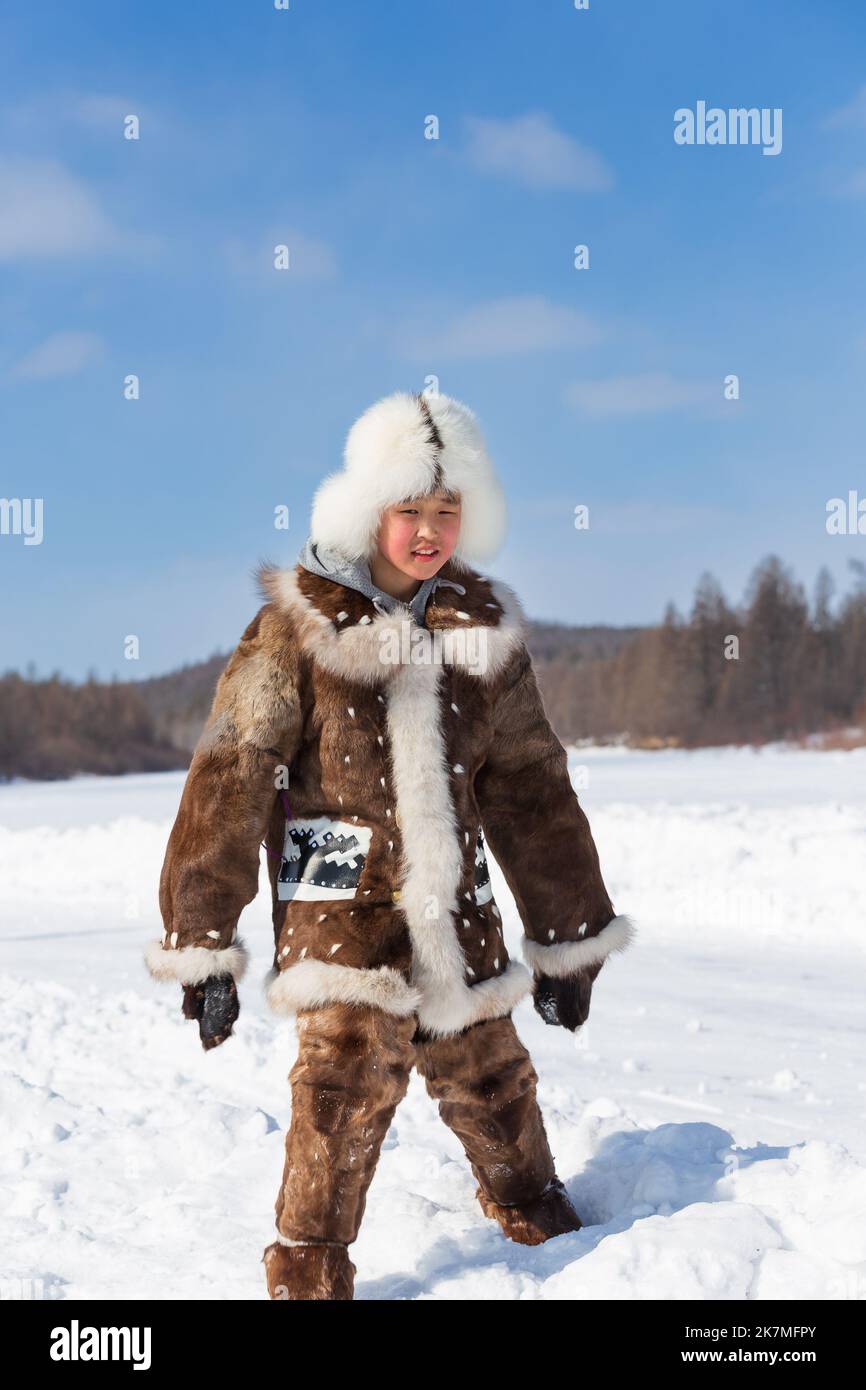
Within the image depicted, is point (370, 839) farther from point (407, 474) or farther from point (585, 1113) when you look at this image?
point (585, 1113)

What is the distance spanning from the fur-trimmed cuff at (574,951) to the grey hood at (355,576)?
0.96 metres

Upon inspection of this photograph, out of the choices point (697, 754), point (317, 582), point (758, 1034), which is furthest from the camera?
point (697, 754)

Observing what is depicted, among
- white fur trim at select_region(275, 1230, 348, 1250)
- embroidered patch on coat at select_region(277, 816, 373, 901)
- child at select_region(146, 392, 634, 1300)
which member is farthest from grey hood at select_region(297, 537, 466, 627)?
white fur trim at select_region(275, 1230, 348, 1250)

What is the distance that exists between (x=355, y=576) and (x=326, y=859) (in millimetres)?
715

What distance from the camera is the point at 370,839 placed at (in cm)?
289

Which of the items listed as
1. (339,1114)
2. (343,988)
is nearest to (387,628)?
(343,988)

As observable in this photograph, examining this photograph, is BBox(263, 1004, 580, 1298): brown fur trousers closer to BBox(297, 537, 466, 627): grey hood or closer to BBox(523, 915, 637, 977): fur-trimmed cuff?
BBox(523, 915, 637, 977): fur-trimmed cuff

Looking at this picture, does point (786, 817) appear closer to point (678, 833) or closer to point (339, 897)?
point (678, 833)

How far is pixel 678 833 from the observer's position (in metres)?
9.84

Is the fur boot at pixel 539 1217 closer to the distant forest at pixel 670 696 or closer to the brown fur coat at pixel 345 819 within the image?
the brown fur coat at pixel 345 819

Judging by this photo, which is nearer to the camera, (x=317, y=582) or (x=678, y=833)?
(x=317, y=582)

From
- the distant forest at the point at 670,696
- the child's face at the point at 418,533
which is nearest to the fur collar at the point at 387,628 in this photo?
the child's face at the point at 418,533
